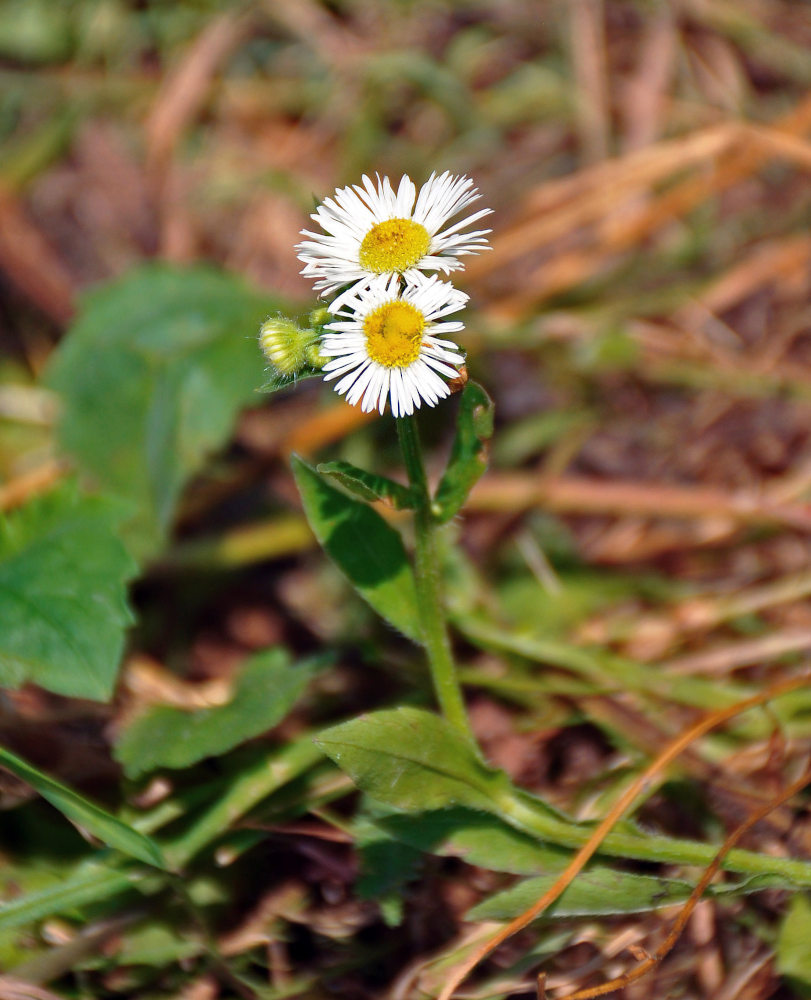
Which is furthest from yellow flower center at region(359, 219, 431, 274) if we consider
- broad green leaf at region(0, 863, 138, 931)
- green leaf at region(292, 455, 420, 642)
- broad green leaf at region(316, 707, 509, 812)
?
broad green leaf at region(0, 863, 138, 931)

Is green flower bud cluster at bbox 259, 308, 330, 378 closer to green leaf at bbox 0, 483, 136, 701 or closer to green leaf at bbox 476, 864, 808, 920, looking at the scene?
green leaf at bbox 0, 483, 136, 701

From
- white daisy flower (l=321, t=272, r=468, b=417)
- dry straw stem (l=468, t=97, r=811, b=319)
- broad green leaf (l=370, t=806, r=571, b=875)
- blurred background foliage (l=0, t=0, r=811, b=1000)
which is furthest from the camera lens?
dry straw stem (l=468, t=97, r=811, b=319)

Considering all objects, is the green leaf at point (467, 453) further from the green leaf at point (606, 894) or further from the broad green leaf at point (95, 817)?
the broad green leaf at point (95, 817)

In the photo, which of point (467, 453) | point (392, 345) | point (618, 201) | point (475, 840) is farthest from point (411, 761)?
point (618, 201)

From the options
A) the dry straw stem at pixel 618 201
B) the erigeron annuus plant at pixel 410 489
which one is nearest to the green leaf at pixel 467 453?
the erigeron annuus plant at pixel 410 489

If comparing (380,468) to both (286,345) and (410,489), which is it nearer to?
(410,489)

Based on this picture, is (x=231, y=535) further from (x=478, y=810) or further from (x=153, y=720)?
(x=478, y=810)

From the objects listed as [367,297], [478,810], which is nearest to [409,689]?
[478,810]
